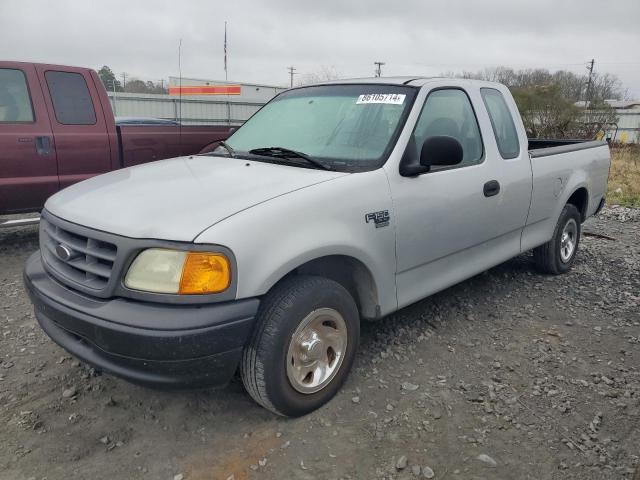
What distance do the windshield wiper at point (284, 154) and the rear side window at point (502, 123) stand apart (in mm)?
1744

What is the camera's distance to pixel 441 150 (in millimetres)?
3141

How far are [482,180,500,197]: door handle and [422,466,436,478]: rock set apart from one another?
2.02m

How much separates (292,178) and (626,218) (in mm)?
7635

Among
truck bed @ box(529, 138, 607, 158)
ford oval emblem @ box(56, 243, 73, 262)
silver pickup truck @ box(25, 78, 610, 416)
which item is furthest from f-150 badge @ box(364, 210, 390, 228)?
truck bed @ box(529, 138, 607, 158)

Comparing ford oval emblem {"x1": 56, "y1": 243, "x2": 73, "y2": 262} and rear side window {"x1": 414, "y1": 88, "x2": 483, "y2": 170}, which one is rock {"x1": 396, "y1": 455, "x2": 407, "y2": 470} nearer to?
rear side window {"x1": 414, "y1": 88, "x2": 483, "y2": 170}

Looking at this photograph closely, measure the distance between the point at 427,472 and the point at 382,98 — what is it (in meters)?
2.27

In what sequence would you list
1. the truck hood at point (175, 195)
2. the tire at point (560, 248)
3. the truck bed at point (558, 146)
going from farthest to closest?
the tire at point (560, 248), the truck bed at point (558, 146), the truck hood at point (175, 195)

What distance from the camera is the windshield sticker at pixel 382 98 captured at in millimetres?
3483

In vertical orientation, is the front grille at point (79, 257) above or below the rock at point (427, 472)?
above

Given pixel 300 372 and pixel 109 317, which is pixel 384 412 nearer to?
pixel 300 372

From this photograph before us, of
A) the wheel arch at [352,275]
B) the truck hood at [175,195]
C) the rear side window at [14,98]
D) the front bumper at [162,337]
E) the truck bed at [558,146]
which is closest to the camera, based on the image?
the front bumper at [162,337]

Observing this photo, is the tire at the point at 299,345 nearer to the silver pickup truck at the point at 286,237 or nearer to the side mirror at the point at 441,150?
the silver pickup truck at the point at 286,237

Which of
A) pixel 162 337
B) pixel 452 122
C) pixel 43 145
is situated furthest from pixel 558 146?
pixel 43 145

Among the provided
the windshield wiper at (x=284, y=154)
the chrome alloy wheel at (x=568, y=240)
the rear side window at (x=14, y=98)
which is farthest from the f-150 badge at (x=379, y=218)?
the rear side window at (x=14, y=98)
